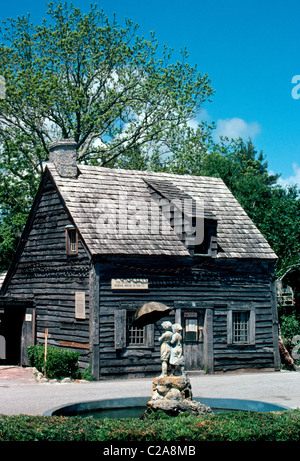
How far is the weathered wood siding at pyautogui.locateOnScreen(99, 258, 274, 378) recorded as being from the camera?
20188 millimetres

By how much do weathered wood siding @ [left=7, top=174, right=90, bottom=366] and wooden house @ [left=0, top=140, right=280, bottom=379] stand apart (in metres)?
0.04

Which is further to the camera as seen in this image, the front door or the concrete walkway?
the front door

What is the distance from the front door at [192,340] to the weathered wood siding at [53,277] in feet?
11.7

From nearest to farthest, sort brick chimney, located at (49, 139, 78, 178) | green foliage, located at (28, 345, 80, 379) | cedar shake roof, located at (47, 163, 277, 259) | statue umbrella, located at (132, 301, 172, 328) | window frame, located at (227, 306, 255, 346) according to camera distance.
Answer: statue umbrella, located at (132, 301, 172, 328) → green foliage, located at (28, 345, 80, 379) → cedar shake roof, located at (47, 163, 277, 259) → window frame, located at (227, 306, 255, 346) → brick chimney, located at (49, 139, 78, 178)

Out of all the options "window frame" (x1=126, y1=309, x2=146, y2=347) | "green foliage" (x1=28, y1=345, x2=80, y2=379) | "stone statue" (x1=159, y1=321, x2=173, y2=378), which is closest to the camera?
"stone statue" (x1=159, y1=321, x2=173, y2=378)

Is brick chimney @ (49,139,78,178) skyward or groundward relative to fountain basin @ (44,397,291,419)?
skyward

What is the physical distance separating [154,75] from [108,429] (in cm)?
2936

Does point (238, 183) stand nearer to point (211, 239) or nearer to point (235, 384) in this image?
point (211, 239)

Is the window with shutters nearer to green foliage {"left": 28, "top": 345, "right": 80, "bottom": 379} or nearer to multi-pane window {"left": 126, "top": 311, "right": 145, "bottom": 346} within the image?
multi-pane window {"left": 126, "top": 311, "right": 145, "bottom": 346}

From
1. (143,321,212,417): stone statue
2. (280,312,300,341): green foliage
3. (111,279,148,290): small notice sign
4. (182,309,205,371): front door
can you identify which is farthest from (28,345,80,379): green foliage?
(280,312,300,341): green foliage

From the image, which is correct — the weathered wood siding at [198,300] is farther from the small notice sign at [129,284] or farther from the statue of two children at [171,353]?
the statue of two children at [171,353]

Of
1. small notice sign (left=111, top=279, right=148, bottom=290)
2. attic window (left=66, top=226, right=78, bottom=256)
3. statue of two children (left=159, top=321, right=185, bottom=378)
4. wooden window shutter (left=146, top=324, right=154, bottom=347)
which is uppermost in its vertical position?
attic window (left=66, top=226, right=78, bottom=256)

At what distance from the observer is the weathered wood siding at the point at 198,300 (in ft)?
66.2
